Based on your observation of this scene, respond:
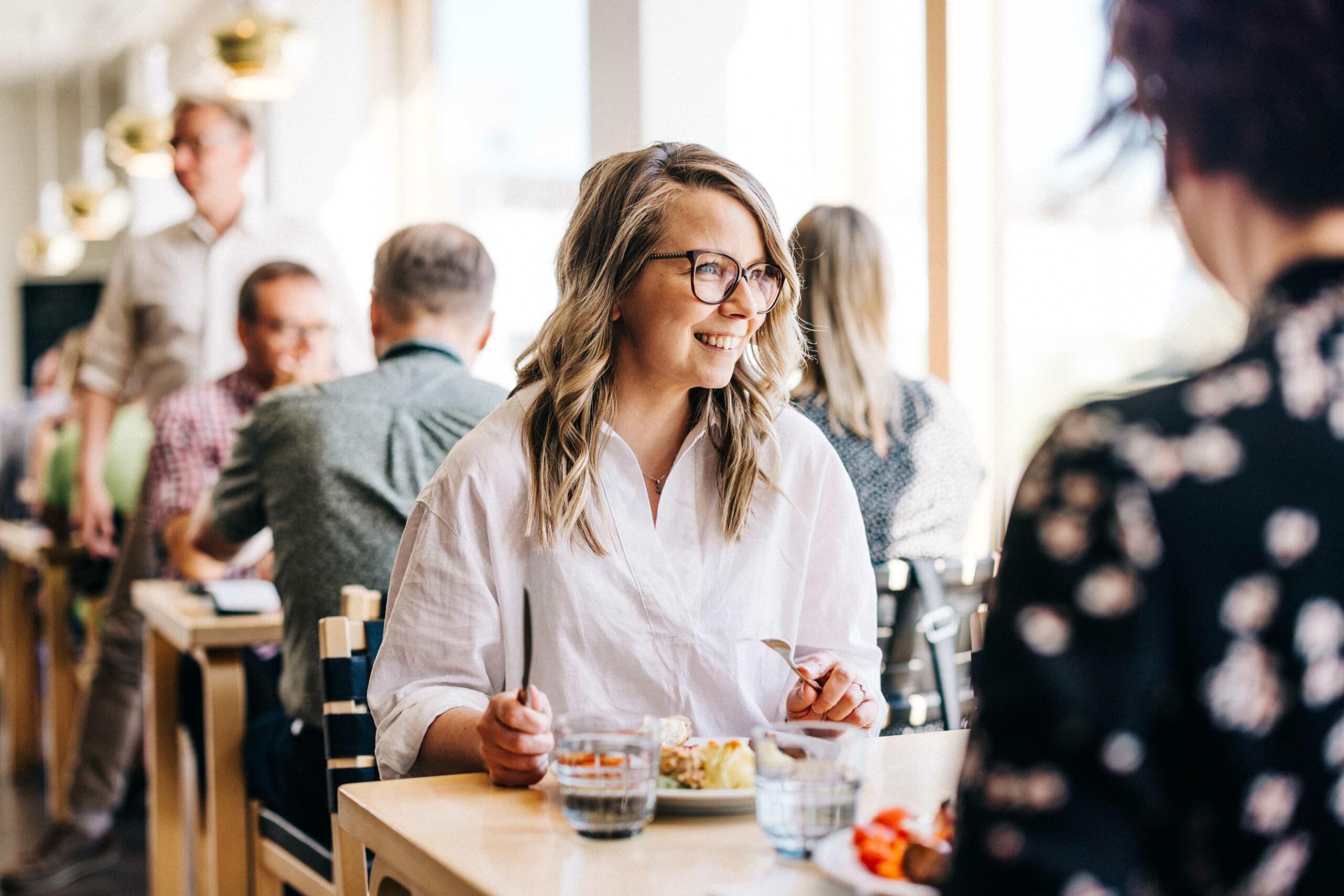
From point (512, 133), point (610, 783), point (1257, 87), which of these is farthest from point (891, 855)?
point (512, 133)

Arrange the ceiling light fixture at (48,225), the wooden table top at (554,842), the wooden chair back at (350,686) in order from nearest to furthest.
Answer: the wooden table top at (554,842) < the wooden chair back at (350,686) < the ceiling light fixture at (48,225)

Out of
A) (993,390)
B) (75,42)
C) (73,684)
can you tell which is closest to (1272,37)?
(993,390)

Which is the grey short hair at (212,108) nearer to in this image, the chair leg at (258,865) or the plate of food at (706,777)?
the chair leg at (258,865)

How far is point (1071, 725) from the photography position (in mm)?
563

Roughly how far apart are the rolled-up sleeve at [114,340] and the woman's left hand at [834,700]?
10.8ft

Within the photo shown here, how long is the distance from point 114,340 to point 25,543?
1.19m

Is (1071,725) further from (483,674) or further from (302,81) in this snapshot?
(302,81)

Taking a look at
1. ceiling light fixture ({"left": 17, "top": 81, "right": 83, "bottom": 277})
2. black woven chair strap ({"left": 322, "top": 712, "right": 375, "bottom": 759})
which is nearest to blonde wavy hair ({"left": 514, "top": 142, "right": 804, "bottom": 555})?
black woven chair strap ({"left": 322, "top": 712, "right": 375, "bottom": 759})

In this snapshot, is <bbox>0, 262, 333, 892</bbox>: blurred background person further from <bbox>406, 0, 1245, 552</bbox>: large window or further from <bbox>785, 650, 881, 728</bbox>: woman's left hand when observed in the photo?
<bbox>785, 650, 881, 728</bbox>: woman's left hand

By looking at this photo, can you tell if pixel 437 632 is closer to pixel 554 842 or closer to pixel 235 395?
pixel 554 842

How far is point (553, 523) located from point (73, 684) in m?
3.66

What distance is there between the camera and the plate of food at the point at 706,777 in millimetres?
1107

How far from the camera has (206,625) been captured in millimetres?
2422

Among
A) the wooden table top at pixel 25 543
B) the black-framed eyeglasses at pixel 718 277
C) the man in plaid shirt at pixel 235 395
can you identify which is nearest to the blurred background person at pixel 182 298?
the wooden table top at pixel 25 543
